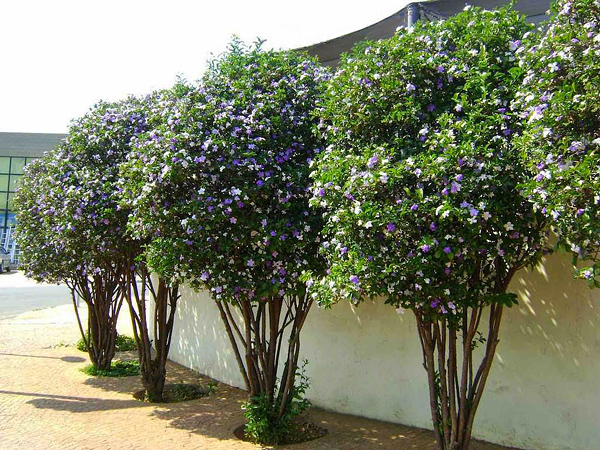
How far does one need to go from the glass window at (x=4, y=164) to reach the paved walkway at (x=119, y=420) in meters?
35.6

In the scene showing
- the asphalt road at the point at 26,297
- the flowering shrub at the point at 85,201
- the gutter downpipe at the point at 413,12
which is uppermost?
the gutter downpipe at the point at 413,12

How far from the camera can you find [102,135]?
7.25 meters

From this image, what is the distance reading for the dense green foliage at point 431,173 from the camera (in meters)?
3.75

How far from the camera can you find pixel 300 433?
19.3 ft

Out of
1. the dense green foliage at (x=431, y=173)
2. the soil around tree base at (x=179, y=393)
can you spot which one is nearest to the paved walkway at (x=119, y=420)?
the soil around tree base at (x=179, y=393)

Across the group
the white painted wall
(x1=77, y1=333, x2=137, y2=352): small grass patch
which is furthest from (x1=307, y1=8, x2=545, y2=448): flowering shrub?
(x1=77, y1=333, x2=137, y2=352): small grass patch

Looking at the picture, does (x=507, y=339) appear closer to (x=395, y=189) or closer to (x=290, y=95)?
(x=395, y=189)

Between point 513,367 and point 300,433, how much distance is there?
7.30 feet

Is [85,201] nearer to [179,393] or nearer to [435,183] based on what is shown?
[179,393]

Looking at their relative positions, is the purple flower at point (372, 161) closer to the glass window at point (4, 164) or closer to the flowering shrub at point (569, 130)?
the flowering shrub at point (569, 130)

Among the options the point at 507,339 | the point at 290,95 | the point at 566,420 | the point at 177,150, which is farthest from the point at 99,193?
the point at 566,420

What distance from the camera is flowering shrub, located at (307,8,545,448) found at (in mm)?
3754

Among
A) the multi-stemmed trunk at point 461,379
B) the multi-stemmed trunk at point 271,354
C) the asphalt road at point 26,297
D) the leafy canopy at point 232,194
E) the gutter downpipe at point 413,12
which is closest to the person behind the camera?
the multi-stemmed trunk at point 461,379

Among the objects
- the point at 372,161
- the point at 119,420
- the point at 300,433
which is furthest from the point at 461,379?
the point at 119,420
